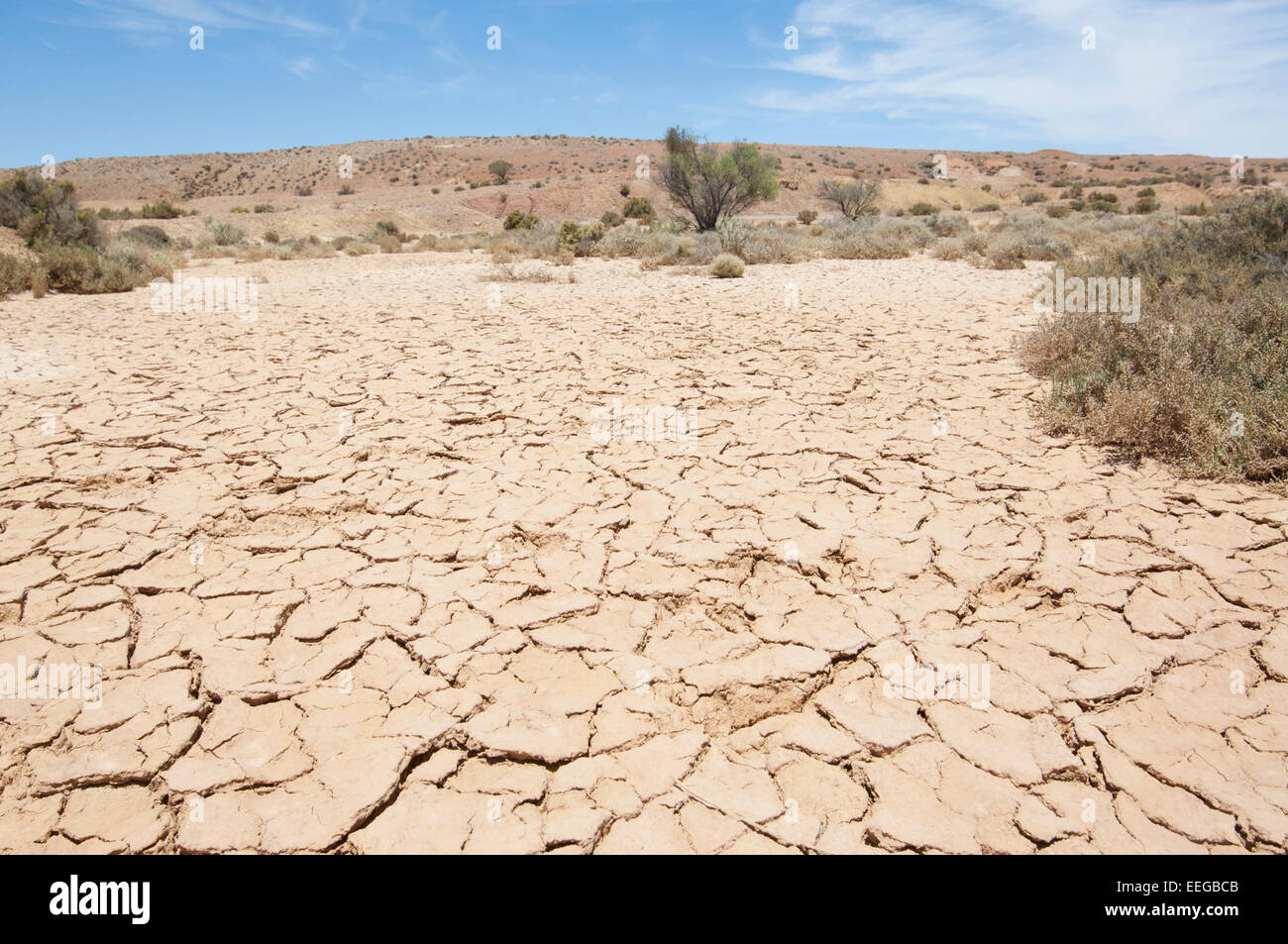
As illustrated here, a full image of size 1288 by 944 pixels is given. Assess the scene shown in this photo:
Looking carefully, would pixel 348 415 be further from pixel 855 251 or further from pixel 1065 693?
pixel 855 251

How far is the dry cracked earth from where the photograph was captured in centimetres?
176

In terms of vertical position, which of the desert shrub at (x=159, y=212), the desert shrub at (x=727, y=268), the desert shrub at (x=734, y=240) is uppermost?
the desert shrub at (x=159, y=212)

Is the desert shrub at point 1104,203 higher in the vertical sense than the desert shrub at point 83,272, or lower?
higher

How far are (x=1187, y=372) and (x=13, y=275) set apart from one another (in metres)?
12.5

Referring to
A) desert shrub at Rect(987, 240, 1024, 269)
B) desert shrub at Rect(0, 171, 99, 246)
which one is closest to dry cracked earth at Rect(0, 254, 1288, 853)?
desert shrub at Rect(987, 240, 1024, 269)

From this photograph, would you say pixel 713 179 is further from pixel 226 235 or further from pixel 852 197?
pixel 226 235

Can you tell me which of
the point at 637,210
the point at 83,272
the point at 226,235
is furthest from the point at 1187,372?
the point at 637,210

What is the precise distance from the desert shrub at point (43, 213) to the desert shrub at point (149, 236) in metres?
2.86

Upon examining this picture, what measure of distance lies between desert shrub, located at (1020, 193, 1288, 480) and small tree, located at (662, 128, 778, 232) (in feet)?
36.4

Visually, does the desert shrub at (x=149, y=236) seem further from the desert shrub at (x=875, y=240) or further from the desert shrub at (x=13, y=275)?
the desert shrub at (x=875, y=240)

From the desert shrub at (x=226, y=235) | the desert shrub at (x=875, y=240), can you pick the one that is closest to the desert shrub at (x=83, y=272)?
the desert shrub at (x=226, y=235)

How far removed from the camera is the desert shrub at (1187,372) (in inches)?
132

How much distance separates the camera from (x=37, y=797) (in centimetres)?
180

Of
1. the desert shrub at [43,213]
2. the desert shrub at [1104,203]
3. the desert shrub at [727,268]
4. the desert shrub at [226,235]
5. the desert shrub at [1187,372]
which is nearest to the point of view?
the desert shrub at [1187,372]
